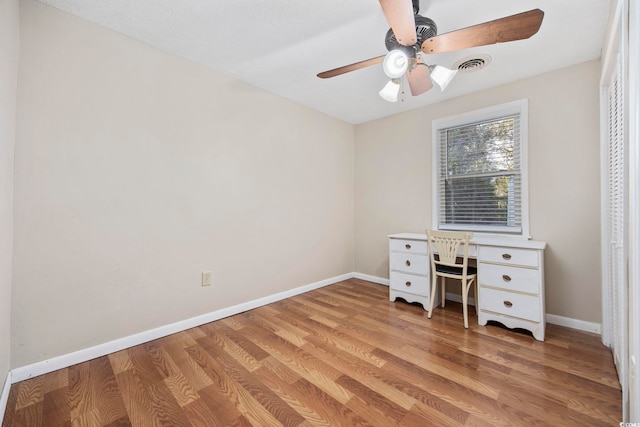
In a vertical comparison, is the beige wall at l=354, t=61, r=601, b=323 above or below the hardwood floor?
above

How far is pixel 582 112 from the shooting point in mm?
2330

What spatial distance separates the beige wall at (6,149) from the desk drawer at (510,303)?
3360 millimetres

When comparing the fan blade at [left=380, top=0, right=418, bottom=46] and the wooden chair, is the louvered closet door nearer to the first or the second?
the wooden chair

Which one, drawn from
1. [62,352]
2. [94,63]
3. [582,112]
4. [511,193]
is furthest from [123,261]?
[582,112]

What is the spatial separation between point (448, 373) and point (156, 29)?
10.4 ft

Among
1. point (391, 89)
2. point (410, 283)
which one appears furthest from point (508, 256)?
point (391, 89)

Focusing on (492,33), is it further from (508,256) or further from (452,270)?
(452,270)

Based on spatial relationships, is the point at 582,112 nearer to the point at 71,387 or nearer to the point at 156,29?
the point at 156,29

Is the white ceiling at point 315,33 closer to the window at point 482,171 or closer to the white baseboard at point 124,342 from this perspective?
the window at point 482,171

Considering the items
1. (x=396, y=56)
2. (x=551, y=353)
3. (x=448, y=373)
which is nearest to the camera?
(x=396, y=56)

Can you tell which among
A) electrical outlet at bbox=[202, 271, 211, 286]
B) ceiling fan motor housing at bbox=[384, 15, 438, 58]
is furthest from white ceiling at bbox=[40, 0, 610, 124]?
electrical outlet at bbox=[202, 271, 211, 286]

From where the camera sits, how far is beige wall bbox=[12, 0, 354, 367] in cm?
169

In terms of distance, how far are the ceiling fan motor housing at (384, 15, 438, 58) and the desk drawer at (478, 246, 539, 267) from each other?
5.87 ft

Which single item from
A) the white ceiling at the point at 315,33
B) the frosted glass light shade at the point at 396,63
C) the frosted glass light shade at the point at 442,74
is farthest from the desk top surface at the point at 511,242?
the frosted glass light shade at the point at 396,63
